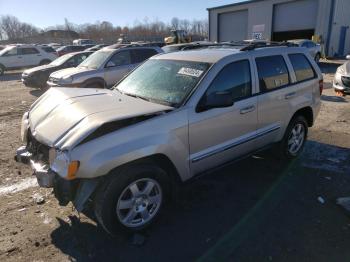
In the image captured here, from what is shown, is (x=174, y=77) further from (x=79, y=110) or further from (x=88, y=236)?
(x=88, y=236)

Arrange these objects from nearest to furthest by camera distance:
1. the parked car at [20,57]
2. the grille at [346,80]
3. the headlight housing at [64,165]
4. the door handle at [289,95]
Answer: the headlight housing at [64,165]
the door handle at [289,95]
the grille at [346,80]
the parked car at [20,57]

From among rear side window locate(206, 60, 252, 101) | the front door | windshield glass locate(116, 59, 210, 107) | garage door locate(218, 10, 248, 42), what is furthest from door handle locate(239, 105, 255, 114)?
garage door locate(218, 10, 248, 42)

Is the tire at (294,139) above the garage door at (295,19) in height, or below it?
below

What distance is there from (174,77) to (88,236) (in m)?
2.11

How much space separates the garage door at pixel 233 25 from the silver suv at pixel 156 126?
2794cm

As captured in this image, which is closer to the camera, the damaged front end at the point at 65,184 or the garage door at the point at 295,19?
the damaged front end at the point at 65,184

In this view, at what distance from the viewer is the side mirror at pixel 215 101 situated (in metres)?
3.60

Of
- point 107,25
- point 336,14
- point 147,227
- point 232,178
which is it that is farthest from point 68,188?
point 107,25

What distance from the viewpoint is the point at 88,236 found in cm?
351

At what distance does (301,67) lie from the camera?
206 inches

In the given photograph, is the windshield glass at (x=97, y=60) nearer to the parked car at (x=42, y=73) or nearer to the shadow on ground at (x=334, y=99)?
the parked car at (x=42, y=73)

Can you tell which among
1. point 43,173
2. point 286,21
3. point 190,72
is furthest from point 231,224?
point 286,21

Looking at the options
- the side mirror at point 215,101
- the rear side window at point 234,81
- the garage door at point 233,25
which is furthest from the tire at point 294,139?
the garage door at point 233,25

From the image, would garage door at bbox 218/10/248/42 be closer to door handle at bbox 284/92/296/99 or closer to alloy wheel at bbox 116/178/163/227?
door handle at bbox 284/92/296/99
